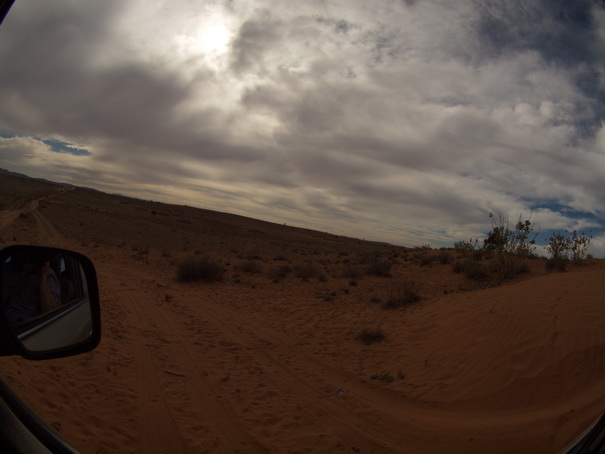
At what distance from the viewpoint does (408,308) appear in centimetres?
1234

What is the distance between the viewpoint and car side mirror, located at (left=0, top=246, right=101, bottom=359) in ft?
6.74

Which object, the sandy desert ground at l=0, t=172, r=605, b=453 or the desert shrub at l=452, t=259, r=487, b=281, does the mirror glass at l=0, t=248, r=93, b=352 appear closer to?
the sandy desert ground at l=0, t=172, r=605, b=453

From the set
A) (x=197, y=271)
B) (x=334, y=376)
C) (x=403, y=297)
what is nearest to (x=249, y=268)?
(x=197, y=271)

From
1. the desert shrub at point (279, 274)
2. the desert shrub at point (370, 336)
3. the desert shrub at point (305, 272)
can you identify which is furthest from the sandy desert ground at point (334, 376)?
the desert shrub at point (305, 272)

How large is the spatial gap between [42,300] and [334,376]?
6108mm

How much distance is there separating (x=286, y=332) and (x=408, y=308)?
4344 mm

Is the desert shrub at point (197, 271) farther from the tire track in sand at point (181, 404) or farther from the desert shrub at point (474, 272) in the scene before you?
the desert shrub at point (474, 272)

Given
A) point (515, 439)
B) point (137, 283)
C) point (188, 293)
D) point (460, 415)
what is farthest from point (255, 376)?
point (137, 283)

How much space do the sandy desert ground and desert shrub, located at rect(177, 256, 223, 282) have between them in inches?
144

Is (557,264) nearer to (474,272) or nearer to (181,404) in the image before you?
(474,272)

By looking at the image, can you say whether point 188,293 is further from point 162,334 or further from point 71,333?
point 71,333

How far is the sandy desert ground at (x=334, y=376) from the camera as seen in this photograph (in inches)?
186

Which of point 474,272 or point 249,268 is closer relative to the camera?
point 474,272

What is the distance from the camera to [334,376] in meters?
7.59
